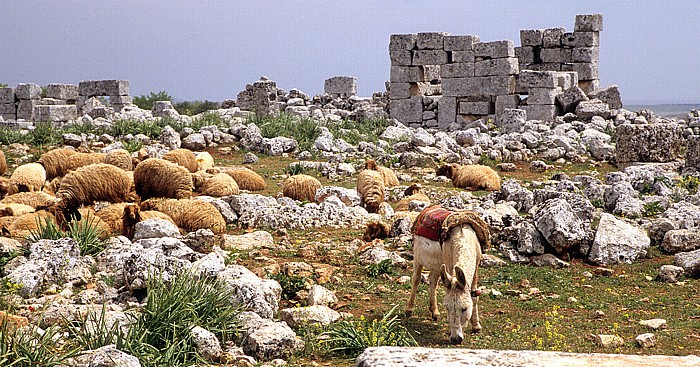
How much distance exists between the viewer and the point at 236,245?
32.9 ft

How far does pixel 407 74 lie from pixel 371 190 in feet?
48.0

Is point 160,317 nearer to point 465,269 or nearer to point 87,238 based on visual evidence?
point 465,269

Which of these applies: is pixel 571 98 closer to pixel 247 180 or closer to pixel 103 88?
pixel 247 180

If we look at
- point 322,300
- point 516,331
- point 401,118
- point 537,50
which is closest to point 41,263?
point 322,300

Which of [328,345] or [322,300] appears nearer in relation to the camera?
[328,345]

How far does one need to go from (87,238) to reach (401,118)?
19.1 meters

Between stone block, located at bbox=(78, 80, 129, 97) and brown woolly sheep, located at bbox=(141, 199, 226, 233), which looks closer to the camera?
brown woolly sheep, located at bbox=(141, 199, 226, 233)

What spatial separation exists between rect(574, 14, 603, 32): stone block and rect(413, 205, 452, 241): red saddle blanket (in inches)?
838

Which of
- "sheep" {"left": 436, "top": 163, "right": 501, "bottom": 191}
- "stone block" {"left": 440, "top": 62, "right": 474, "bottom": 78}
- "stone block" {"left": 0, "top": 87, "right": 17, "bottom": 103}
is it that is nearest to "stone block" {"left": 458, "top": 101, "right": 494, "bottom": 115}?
"stone block" {"left": 440, "top": 62, "right": 474, "bottom": 78}

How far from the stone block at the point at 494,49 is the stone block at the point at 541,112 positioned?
1.96 metres

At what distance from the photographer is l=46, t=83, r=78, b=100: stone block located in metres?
30.9

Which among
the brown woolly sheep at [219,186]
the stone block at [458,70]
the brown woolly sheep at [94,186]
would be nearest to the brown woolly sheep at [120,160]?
the brown woolly sheep at [219,186]

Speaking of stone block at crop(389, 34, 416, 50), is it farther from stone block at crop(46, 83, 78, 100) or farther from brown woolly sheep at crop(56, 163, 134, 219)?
brown woolly sheep at crop(56, 163, 134, 219)

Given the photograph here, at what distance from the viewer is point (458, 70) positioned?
26.0 metres
